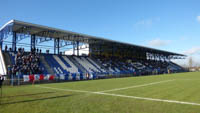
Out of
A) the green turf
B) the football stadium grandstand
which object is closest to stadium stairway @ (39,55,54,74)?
the football stadium grandstand

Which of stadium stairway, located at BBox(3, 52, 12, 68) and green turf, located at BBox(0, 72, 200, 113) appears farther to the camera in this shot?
stadium stairway, located at BBox(3, 52, 12, 68)

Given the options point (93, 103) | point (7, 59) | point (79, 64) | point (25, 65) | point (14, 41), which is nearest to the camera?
point (93, 103)

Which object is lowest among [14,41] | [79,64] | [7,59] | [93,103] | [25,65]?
[93,103]

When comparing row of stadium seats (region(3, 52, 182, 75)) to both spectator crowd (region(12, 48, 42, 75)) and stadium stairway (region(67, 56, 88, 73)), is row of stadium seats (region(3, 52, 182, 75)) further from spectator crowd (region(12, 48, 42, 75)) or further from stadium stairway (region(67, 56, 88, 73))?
spectator crowd (region(12, 48, 42, 75))

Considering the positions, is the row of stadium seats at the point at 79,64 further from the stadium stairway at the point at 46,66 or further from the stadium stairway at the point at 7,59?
the stadium stairway at the point at 7,59

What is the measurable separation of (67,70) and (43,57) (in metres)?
6.36

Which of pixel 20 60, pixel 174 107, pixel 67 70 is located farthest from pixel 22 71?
pixel 174 107

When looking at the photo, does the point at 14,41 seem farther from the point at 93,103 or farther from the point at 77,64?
the point at 93,103

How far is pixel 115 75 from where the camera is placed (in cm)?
3775

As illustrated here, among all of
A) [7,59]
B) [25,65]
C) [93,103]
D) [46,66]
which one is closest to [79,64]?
[46,66]

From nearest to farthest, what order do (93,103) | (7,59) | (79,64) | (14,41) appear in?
(93,103), (7,59), (14,41), (79,64)

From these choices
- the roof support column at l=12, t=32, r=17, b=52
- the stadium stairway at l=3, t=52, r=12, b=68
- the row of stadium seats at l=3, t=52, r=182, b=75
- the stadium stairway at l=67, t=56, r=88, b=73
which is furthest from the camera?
the stadium stairway at l=67, t=56, r=88, b=73

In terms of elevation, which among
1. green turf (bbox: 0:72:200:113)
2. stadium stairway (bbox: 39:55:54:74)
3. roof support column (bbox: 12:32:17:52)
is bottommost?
green turf (bbox: 0:72:200:113)

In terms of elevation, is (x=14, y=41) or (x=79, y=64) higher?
(x=14, y=41)
